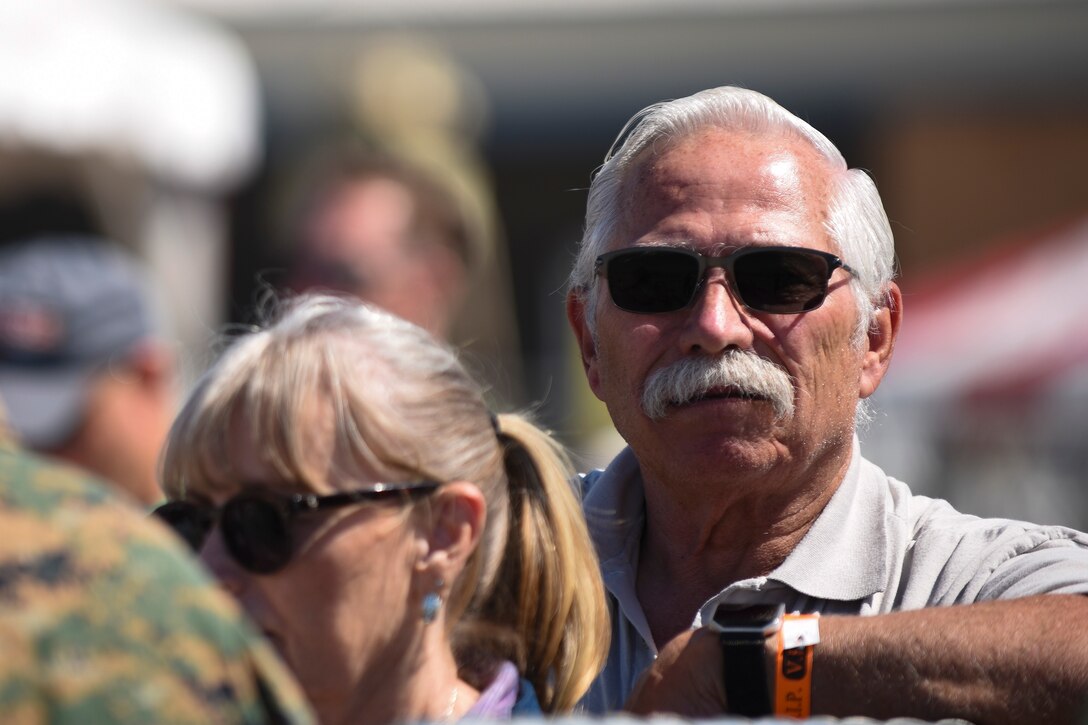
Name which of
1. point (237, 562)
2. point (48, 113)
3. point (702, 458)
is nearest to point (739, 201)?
point (702, 458)

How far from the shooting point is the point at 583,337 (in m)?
3.00

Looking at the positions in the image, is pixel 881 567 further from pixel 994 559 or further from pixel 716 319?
pixel 716 319

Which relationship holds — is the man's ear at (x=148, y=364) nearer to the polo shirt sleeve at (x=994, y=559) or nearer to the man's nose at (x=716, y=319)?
the man's nose at (x=716, y=319)

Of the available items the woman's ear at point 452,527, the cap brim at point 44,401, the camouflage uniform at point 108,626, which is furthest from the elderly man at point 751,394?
the cap brim at point 44,401

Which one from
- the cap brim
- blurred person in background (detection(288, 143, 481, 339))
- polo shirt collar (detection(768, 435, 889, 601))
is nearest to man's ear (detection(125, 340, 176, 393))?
the cap brim

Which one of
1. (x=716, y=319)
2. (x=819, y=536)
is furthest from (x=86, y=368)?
(x=819, y=536)

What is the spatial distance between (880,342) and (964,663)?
2.53 ft

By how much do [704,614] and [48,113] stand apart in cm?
468

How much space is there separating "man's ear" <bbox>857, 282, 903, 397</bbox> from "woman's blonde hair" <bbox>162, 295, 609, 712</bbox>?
55cm

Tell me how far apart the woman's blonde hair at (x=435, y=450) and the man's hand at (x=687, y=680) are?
0.32 m

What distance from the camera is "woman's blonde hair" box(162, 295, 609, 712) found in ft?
8.43

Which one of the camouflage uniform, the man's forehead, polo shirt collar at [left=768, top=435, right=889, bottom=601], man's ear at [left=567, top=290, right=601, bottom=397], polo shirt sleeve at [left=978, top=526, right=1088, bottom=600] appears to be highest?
the man's forehead

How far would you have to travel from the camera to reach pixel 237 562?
97.7 inches

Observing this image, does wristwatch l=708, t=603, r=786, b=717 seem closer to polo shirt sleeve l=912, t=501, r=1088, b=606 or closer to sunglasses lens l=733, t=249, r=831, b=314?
polo shirt sleeve l=912, t=501, r=1088, b=606
